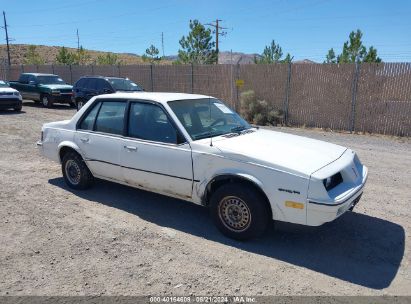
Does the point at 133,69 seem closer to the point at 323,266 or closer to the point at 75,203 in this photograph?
the point at 75,203

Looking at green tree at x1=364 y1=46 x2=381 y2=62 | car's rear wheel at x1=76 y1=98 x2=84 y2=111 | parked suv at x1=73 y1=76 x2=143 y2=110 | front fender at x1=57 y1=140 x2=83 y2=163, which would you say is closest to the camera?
front fender at x1=57 y1=140 x2=83 y2=163

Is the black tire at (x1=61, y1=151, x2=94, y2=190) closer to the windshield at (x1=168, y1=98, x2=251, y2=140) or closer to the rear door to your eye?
the rear door

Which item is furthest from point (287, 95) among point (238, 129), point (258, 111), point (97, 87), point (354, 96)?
point (238, 129)

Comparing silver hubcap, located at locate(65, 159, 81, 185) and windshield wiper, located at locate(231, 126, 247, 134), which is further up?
windshield wiper, located at locate(231, 126, 247, 134)

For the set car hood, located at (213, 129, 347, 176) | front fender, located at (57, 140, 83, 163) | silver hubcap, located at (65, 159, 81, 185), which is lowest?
silver hubcap, located at (65, 159, 81, 185)

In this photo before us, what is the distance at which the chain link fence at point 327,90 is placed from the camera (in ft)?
41.1

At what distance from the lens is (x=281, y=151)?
421 cm

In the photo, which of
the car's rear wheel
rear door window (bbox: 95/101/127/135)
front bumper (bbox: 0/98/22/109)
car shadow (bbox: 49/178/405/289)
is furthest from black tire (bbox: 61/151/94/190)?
front bumper (bbox: 0/98/22/109)

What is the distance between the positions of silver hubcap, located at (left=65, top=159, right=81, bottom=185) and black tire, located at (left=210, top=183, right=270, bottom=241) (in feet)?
8.56

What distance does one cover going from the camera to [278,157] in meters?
4.00

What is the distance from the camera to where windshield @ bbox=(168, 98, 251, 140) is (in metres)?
4.73

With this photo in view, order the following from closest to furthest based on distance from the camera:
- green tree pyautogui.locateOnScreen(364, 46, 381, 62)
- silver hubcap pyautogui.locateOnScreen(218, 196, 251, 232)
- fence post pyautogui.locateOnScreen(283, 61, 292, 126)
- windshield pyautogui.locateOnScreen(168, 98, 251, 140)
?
silver hubcap pyautogui.locateOnScreen(218, 196, 251, 232), windshield pyautogui.locateOnScreen(168, 98, 251, 140), fence post pyautogui.locateOnScreen(283, 61, 292, 126), green tree pyautogui.locateOnScreen(364, 46, 381, 62)

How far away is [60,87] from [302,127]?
42.1ft

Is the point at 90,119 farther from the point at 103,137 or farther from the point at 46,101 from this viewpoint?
the point at 46,101
